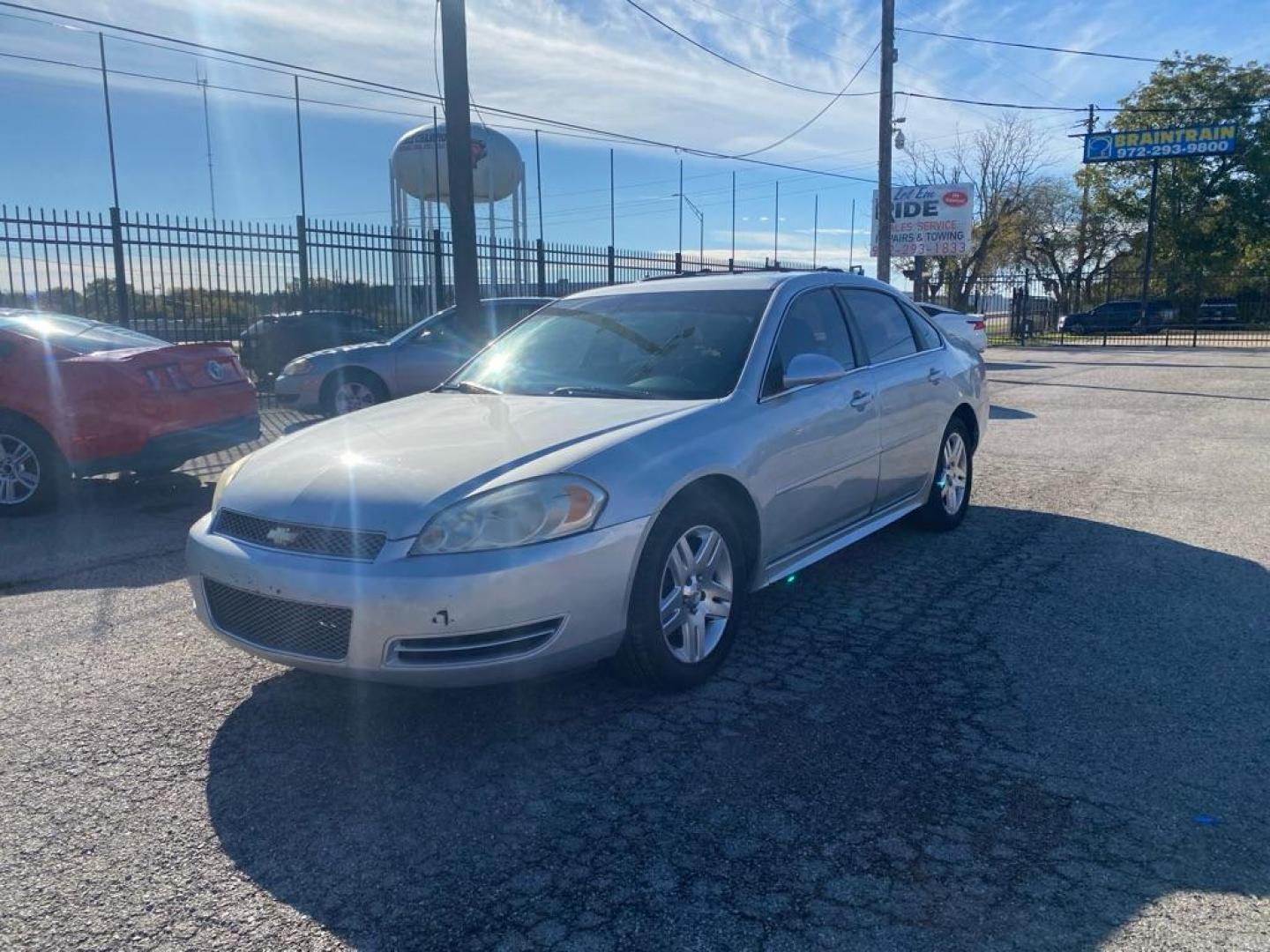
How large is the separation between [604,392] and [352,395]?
694cm

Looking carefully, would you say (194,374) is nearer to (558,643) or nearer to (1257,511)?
(558,643)

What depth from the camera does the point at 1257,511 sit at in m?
6.86

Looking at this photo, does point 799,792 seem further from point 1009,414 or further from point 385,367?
point 1009,414

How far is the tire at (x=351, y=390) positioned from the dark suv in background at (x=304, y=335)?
5329 millimetres

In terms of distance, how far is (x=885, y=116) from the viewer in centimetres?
2109

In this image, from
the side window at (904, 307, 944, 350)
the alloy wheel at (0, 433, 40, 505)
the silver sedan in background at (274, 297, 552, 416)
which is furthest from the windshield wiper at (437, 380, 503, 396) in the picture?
the silver sedan in background at (274, 297, 552, 416)

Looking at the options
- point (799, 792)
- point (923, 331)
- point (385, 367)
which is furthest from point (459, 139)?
point (799, 792)

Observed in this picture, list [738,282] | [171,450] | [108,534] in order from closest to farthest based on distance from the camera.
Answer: [738,282] → [108,534] → [171,450]

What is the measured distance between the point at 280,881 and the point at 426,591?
0.91 metres

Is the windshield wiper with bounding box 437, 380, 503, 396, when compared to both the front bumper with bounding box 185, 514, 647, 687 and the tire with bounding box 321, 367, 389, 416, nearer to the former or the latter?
the front bumper with bounding box 185, 514, 647, 687

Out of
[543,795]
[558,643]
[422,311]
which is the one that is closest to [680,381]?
[558,643]

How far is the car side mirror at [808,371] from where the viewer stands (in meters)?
4.34

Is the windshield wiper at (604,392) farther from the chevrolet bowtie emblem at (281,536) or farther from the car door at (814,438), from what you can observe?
the chevrolet bowtie emblem at (281,536)

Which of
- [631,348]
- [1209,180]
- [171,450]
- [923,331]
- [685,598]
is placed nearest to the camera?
[685,598]
